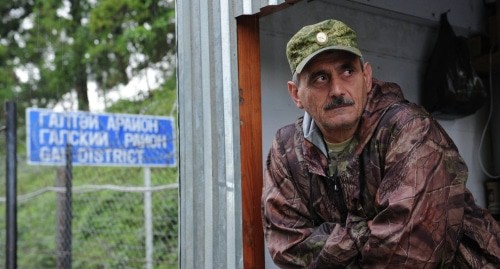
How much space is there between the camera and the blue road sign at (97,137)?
22.4ft

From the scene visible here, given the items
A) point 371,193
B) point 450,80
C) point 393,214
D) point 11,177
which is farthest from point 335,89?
point 11,177

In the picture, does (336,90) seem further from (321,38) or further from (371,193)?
(371,193)

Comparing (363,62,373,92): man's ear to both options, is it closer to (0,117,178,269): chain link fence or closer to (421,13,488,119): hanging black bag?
(421,13,488,119): hanging black bag

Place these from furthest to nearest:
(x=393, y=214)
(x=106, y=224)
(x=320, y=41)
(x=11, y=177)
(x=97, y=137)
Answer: (x=106, y=224)
(x=97, y=137)
(x=11, y=177)
(x=320, y=41)
(x=393, y=214)

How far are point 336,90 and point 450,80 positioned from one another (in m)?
2.19

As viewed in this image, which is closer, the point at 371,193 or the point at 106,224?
the point at 371,193

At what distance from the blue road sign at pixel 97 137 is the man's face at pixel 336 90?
396 cm

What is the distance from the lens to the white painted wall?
391 centimetres

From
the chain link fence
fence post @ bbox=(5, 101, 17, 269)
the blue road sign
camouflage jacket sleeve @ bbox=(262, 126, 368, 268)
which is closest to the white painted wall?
camouflage jacket sleeve @ bbox=(262, 126, 368, 268)

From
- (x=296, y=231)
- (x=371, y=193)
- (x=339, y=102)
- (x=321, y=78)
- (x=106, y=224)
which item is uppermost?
(x=321, y=78)

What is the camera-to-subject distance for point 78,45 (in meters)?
13.8

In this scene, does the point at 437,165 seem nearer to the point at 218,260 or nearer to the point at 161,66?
the point at 218,260

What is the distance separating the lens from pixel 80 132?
709cm

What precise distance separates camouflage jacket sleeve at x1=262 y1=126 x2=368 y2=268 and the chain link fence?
4524 mm
